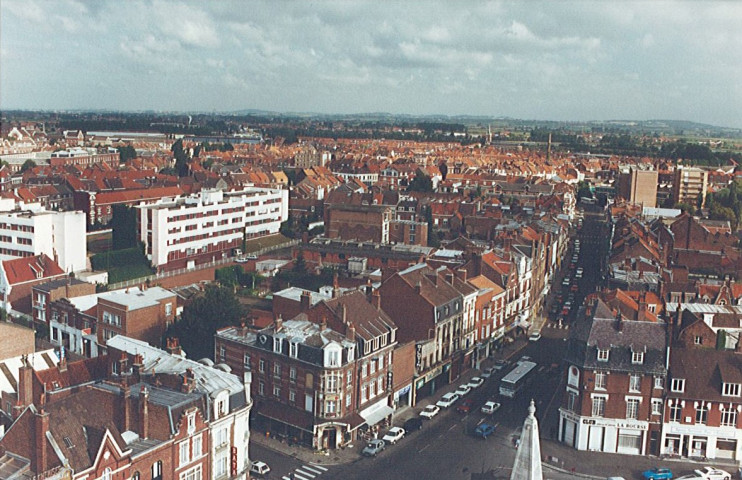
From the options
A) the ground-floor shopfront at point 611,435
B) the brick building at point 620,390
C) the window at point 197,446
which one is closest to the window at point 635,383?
the brick building at point 620,390

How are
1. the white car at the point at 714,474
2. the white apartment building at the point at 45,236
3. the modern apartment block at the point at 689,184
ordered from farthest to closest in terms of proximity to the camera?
the modern apartment block at the point at 689,184 → the white apartment building at the point at 45,236 → the white car at the point at 714,474

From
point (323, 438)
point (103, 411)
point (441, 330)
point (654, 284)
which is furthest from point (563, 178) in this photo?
point (103, 411)

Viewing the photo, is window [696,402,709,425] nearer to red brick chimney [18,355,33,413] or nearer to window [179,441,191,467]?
window [179,441,191,467]

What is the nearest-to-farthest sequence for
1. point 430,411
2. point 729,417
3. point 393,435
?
point 729,417 < point 393,435 < point 430,411

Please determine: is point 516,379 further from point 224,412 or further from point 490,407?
point 224,412

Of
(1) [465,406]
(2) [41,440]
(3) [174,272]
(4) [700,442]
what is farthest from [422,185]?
(2) [41,440]

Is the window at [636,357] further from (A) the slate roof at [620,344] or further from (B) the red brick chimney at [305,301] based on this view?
(B) the red brick chimney at [305,301]

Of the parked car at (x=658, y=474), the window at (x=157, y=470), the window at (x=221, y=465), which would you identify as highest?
the window at (x=157, y=470)
